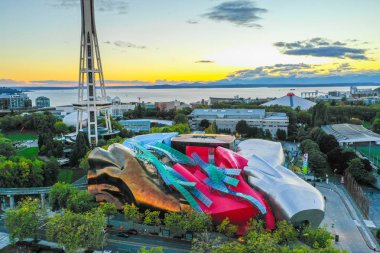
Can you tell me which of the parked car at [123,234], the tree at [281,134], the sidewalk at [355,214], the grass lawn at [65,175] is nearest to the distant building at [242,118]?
the tree at [281,134]

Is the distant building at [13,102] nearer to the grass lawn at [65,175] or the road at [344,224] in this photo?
the grass lawn at [65,175]

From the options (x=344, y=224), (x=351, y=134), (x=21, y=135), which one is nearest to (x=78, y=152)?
(x=21, y=135)

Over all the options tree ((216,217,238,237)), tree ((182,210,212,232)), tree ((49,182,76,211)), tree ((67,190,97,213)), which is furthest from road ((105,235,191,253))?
tree ((49,182,76,211))

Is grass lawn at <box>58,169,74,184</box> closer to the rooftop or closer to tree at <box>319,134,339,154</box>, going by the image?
tree at <box>319,134,339,154</box>

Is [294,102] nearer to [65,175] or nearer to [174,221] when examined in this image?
[65,175]

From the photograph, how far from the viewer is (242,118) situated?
99.4m

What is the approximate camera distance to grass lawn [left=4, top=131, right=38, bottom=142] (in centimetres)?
8944

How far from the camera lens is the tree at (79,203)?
3553 centimetres

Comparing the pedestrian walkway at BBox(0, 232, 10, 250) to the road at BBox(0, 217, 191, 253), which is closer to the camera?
the road at BBox(0, 217, 191, 253)

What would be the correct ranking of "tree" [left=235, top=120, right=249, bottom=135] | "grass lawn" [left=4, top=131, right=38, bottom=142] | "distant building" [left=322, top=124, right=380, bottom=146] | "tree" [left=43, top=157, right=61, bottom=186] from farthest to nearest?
"tree" [left=235, top=120, right=249, bottom=135] < "grass lawn" [left=4, top=131, right=38, bottom=142] < "distant building" [left=322, top=124, right=380, bottom=146] < "tree" [left=43, top=157, right=61, bottom=186]

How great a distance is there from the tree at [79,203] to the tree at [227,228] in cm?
1448

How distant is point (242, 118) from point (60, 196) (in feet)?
230

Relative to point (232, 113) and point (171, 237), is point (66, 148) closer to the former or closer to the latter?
point (171, 237)

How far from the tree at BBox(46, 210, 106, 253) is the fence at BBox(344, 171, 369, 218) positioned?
31.3 metres
